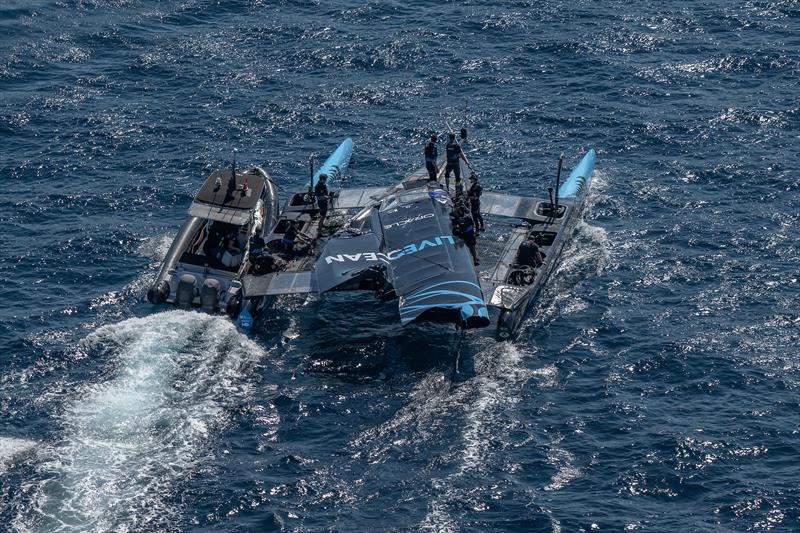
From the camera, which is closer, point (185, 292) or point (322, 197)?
point (185, 292)

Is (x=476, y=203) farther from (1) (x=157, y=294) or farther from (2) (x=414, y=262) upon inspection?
(1) (x=157, y=294)

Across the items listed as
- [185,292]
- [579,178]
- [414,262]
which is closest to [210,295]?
[185,292]

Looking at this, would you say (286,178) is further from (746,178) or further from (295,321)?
(746,178)

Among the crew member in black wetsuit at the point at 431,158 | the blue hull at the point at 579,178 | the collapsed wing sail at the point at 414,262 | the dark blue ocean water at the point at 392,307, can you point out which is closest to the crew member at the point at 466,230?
the collapsed wing sail at the point at 414,262

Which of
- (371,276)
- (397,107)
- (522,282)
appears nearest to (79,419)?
(371,276)

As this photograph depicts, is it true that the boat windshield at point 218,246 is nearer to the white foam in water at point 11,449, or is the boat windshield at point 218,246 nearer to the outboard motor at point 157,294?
the outboard motor at point 157,294
